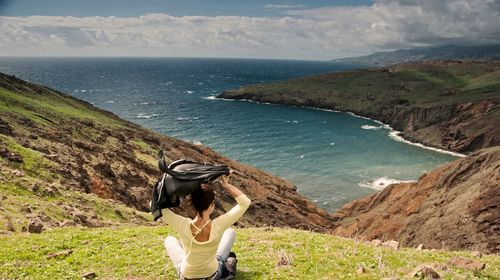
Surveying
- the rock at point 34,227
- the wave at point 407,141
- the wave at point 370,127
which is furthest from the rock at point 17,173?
the wave at point 370,127

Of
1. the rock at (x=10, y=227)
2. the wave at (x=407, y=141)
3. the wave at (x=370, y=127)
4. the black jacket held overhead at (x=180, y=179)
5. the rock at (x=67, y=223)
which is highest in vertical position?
the black jacket held overhead at (x=180, y=179)

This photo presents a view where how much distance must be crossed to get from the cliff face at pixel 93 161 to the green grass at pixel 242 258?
262 inches

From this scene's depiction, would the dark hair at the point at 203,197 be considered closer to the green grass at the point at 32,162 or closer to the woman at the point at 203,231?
the woman at the point at 203,231

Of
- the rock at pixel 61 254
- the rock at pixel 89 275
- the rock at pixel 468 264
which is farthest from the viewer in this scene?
the rock at pixel 61 254

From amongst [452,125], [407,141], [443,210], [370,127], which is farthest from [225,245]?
[370,127]

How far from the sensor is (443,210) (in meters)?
41.5

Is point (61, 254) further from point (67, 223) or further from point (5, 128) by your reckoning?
point (5, 128)

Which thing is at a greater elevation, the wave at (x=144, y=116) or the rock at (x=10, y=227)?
the rock at (x=10, y=227)

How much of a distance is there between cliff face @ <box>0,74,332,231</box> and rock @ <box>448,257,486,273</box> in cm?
1946

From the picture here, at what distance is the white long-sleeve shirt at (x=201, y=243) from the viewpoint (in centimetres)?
991

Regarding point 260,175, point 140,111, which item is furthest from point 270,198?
point 140,111

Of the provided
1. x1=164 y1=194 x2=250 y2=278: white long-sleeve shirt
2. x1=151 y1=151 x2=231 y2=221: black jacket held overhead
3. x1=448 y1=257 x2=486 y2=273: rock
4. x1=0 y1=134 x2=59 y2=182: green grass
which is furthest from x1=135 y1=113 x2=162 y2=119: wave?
x1=151 y1=151 x2=231 y2=221: black jacket held overhead

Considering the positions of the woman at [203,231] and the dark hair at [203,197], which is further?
the woman at [203,231]

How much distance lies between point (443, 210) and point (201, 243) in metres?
38.0
